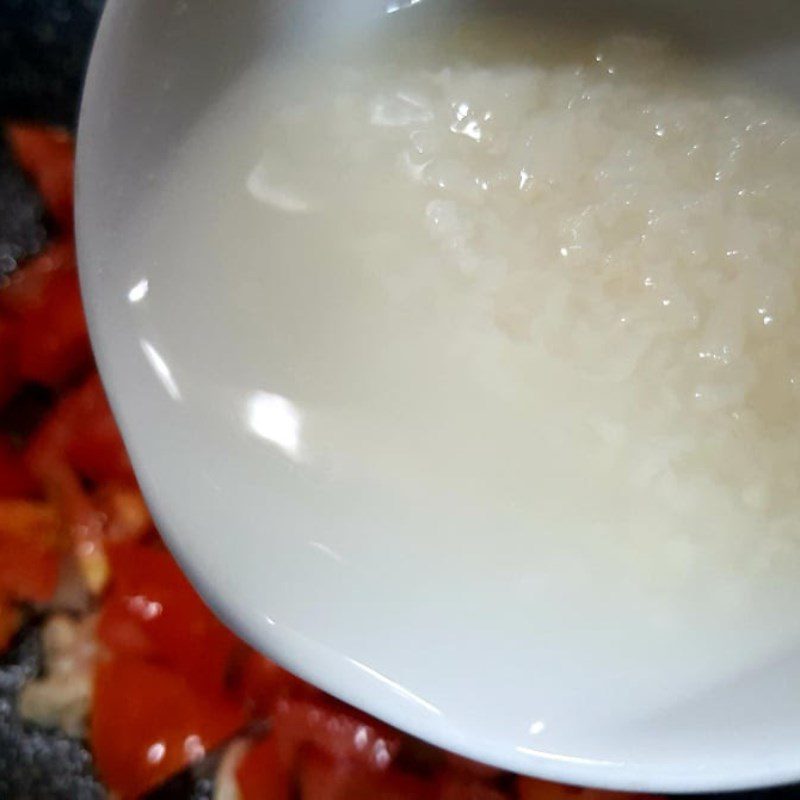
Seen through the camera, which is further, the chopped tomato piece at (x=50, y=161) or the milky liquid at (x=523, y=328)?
the chopped tomato piece at (x=50, y=161)

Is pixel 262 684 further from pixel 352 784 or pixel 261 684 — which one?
pixel 352 784

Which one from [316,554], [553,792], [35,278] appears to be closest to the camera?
[316,554]

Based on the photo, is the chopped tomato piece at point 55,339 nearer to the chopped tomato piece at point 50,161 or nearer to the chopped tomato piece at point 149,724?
the chopped tomato piece at point 50,161

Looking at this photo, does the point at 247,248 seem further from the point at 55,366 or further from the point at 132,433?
the point at 55,366

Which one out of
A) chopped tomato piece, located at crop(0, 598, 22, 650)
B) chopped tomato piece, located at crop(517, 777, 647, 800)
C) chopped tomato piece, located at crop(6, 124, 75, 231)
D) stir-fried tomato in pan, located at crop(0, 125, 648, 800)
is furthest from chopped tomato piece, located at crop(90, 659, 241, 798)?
chopped tomato piece, located at crop(6, 124, 75, 231)

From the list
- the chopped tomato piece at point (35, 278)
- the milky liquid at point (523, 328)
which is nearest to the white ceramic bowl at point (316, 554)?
the milky liquid at point (523, 328)

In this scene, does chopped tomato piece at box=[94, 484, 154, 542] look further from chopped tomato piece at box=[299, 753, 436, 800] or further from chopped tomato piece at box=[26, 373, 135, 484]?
chopped tomato piece at box=[299, 753, 436, 800]

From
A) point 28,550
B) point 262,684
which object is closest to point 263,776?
point 262,684
